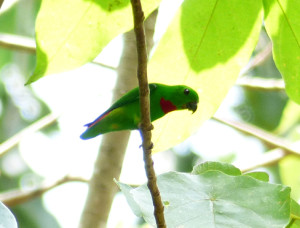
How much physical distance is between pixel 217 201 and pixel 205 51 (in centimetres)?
73

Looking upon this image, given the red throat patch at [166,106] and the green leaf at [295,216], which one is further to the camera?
the red throat patch at [166,106]

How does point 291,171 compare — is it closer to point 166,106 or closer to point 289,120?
point 289,120

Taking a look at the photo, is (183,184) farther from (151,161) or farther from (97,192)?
(97,192)

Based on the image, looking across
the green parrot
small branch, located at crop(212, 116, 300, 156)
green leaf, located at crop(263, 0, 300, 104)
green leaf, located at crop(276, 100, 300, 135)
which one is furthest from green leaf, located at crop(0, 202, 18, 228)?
green leaf, located at crop(276, 100, 300, 135)

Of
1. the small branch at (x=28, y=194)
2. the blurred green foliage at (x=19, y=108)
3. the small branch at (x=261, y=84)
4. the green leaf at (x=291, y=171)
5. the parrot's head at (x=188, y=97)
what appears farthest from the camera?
the blurred green foliage at (x=19, y=108)

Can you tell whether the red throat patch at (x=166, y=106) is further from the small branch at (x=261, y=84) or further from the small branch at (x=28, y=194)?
the small branch at (x=261, y=84)

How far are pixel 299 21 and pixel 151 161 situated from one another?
2.98 feet

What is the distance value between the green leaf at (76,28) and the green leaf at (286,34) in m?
0.46

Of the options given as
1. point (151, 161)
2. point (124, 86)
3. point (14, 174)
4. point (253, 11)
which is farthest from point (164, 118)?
point (14, 174)

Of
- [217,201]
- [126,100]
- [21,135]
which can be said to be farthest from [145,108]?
[21,135]

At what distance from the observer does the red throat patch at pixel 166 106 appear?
2.60 meters

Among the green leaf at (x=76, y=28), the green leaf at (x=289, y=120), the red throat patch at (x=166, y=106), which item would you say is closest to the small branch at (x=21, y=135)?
the red throat patch at (x=166, y=106)

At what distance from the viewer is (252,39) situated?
2328 mm

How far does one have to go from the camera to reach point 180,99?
2486 mm
